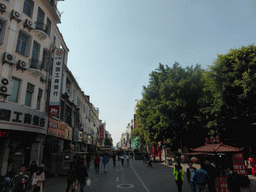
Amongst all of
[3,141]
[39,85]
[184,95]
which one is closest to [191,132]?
[184,95]

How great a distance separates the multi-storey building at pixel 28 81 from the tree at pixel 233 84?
16706 millimetres

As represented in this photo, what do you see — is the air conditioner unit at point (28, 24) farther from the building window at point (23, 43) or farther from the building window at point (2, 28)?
the building window at point (2, 28)

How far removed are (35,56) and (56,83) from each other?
10.3 ft

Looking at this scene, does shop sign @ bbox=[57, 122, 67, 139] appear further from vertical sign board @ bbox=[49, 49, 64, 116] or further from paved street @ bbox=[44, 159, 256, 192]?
paved street @ bbox=[44, 159, 256, 192]

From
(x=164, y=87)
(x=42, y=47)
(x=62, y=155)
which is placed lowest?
(x=62, y=155)

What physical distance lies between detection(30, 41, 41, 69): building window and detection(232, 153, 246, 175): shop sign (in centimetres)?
1708

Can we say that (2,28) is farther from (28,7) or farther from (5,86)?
(5,86)

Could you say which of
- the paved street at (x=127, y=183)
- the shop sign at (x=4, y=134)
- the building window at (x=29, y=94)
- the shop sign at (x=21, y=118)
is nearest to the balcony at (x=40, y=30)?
the building window at (x=29, y=94)

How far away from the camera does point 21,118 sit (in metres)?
14.5

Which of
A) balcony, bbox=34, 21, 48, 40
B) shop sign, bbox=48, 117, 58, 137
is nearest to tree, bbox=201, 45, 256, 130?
shop sign, bbox=48, 117, 58, 137

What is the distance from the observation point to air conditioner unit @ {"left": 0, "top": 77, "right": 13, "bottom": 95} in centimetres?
1318

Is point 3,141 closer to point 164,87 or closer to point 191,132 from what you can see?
point 164,87

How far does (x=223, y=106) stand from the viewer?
20.2m

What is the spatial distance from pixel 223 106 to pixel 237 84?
3.24 metres
